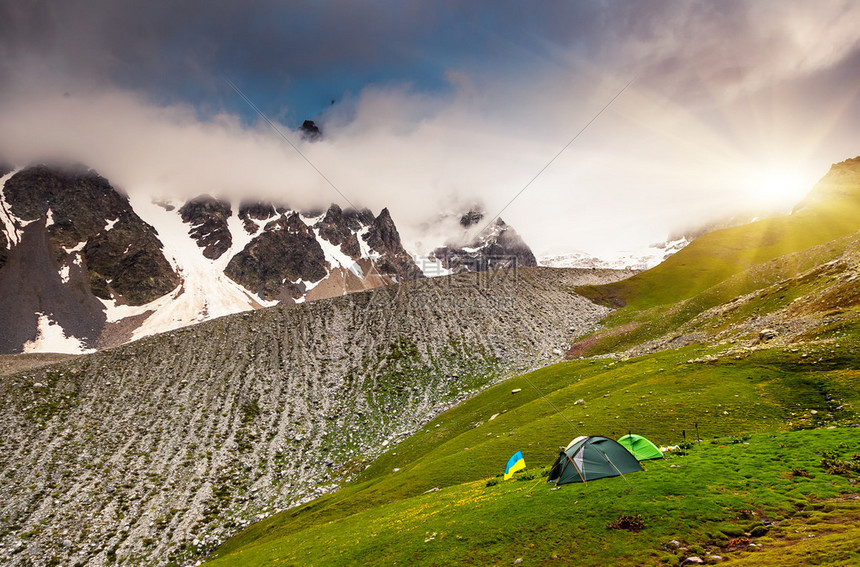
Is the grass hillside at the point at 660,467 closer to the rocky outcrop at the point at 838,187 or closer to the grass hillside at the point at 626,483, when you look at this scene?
the grass hillside at the point at 626,483

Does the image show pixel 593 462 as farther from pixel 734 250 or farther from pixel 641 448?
pixel 734 250

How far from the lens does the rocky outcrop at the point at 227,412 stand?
151ft

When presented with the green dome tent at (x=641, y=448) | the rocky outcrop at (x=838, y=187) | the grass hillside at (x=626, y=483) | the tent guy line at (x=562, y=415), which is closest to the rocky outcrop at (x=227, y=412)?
the grass hillside at (x=626, y=483)

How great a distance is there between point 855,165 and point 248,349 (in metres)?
285

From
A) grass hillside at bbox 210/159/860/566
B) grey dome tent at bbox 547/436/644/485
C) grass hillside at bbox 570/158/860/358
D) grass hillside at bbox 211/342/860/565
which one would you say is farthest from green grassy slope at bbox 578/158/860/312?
grey dome tent at bbox 547/436/644/485

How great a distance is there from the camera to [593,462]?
22.3 m

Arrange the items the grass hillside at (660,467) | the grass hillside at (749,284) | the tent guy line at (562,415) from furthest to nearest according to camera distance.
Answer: the grass hillside at (749,284)
the tent guy line at (562,415)
the grass hillside at (660,467)

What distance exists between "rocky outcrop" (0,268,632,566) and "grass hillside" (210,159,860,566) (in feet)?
30.5

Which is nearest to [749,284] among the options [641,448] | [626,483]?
[641,448]

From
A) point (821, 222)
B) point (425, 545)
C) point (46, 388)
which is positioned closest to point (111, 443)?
point (46, 388)

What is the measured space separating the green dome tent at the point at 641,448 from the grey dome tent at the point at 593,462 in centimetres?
113

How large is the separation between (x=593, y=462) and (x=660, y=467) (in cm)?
352

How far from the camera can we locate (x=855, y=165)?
18925 cm

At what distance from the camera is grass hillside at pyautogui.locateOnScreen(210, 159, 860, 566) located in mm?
15086
